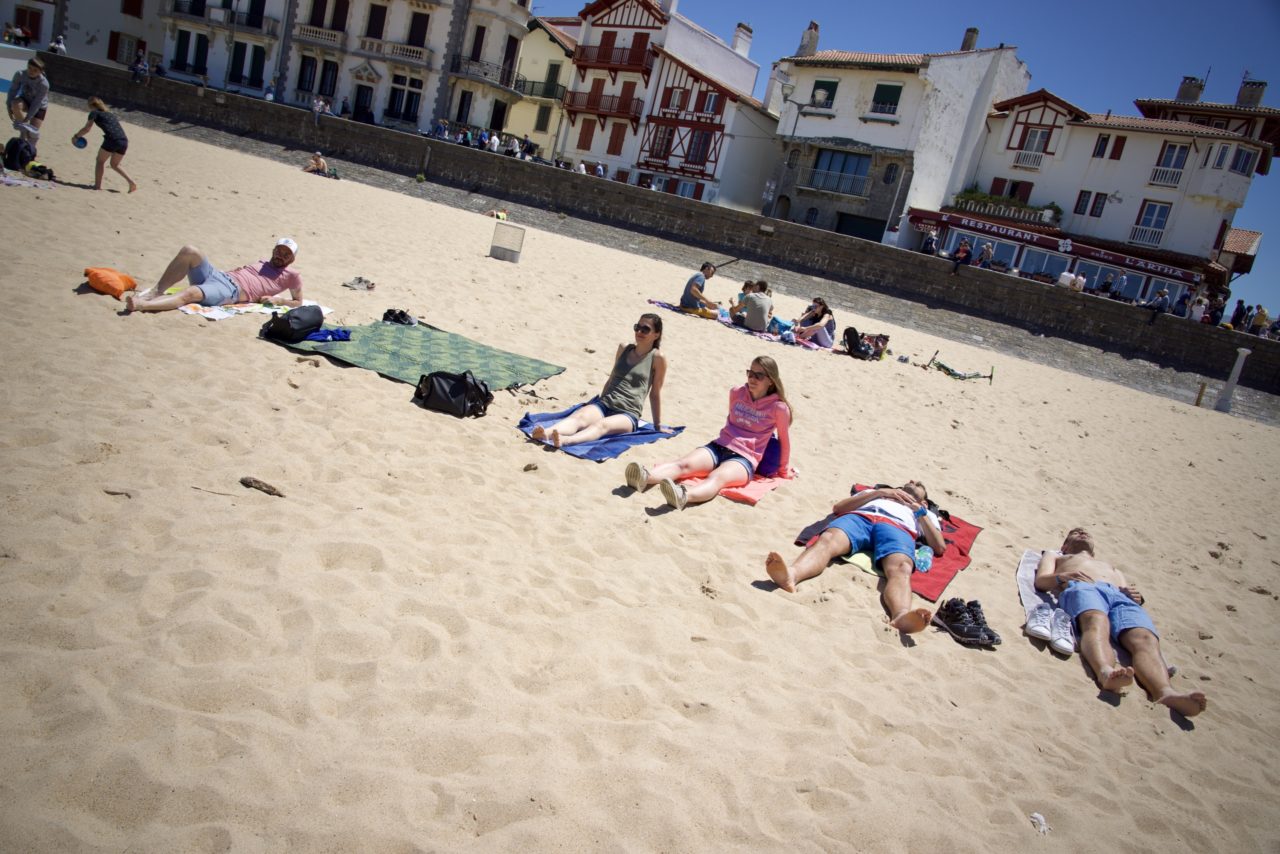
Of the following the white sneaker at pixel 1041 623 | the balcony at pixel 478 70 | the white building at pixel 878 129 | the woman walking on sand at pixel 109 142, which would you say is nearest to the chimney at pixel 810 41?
the white building at pixel 878 129

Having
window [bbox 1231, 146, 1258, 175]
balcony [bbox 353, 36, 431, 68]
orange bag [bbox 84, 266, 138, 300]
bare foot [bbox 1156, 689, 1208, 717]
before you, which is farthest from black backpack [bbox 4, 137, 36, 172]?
window [bbox 1231, 146, 1258, 175]

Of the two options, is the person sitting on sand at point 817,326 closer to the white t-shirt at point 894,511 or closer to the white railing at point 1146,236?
the white t-shirt at point 894,511

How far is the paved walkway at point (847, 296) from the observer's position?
54.2ft

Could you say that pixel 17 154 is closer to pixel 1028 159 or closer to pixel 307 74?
pixel 307 74

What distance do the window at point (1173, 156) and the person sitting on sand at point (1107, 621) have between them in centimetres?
3237

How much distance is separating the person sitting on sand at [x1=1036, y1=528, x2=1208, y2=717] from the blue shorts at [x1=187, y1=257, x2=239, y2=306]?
7.18 metres

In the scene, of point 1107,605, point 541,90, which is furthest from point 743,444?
point 541,90

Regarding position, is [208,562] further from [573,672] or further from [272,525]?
[573,672]

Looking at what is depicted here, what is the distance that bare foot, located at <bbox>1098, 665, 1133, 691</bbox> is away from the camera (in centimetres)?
398

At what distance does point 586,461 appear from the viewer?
548 centimetres

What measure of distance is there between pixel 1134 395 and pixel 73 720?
57.6 feet

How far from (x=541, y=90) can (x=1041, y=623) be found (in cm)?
4218

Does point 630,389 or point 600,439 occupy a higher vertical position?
point 630,389

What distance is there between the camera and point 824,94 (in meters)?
32.7
